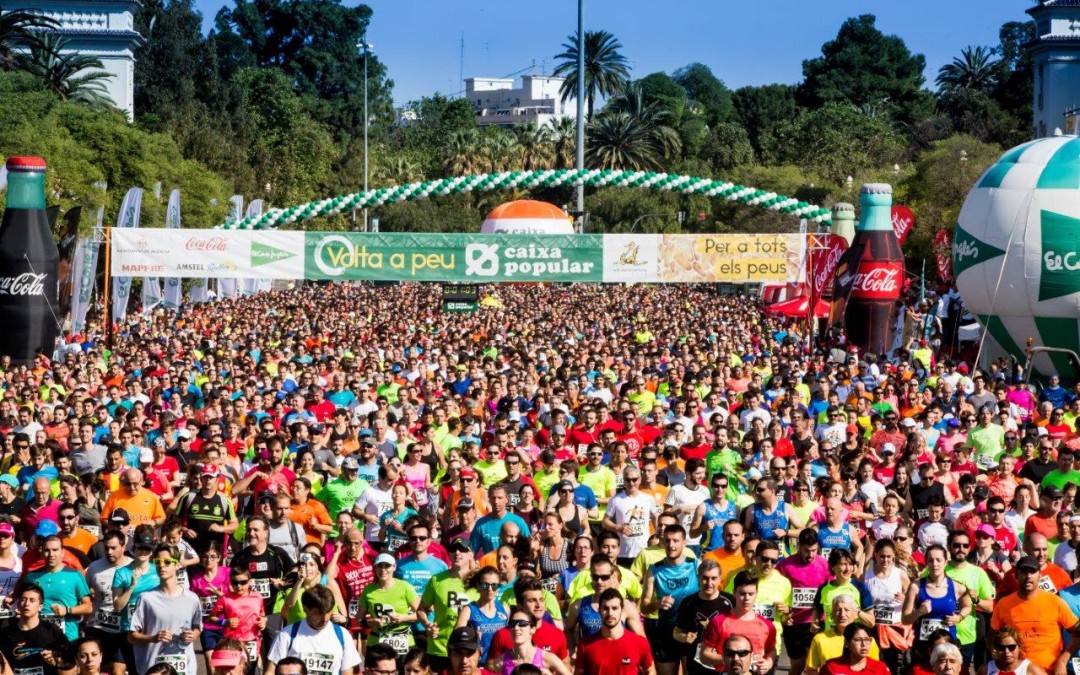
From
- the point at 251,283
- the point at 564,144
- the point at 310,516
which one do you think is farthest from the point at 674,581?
the point at 564,144

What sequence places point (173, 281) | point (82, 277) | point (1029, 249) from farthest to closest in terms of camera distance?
point (173, 281), point (82, 277), point (1029, 249)

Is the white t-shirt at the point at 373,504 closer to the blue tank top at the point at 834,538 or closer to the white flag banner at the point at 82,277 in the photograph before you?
the blue tank top at the point at 834,538

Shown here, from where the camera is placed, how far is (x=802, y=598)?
9.78 meters

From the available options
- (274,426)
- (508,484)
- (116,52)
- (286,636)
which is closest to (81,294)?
(274,426)

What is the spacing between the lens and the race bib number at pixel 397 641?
30.6 feet

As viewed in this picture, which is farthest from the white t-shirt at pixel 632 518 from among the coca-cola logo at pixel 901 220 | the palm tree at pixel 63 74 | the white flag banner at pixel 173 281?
the palm tree at pixel 63 74

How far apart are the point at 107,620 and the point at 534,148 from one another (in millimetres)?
82076

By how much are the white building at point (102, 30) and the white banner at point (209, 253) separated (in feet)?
159

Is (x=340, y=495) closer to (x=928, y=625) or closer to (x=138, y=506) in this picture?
(x=138, y=506)

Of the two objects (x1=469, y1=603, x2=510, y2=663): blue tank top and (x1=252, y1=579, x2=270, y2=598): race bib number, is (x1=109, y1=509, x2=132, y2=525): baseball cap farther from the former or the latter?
(x1=469, y1=603, x2=510, y2=663): blue tank top

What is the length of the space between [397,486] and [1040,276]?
16748mm

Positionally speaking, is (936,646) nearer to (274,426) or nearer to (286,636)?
(286,636)

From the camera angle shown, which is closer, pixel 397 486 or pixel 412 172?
pixel 397 486

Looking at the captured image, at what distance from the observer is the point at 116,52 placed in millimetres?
73875
